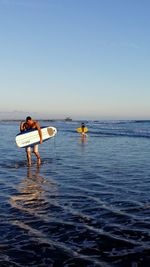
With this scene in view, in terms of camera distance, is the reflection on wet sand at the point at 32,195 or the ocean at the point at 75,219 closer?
the ocean at the point at 75,219

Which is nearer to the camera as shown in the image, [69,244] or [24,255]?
[24,255]

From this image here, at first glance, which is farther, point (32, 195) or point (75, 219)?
point (32, 195)

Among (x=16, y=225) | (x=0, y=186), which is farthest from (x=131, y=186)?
(x=16, y=225)

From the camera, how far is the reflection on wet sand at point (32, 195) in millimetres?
8391

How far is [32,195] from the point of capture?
31.7 feet

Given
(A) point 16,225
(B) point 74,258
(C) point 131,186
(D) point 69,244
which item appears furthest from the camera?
(C) point 131,186

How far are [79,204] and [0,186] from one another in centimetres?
327

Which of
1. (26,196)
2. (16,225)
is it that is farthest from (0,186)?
(16,225)

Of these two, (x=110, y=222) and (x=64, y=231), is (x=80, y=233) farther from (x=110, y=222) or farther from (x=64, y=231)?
(x=110, y=222)

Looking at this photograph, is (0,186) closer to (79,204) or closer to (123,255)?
(79,204)

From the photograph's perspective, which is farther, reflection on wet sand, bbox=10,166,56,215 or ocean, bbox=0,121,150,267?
reflection on wet sand, bbox=10,166,56,215

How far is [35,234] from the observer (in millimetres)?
6598

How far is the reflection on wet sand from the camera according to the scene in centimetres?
839

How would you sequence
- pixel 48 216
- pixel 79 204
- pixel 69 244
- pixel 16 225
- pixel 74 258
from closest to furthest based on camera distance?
pixel 74 258 < pixel 69 244 < pixel 16 225 < pixel 48 216 < pixel 79 204
